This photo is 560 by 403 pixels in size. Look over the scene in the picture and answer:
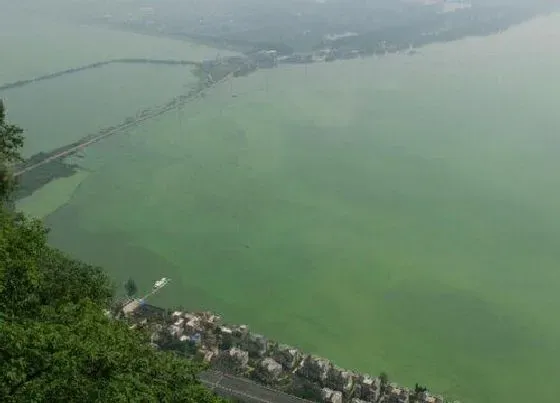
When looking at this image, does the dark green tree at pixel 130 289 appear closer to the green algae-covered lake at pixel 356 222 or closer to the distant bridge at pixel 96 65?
the green algae-covered lake at pixel 356 222

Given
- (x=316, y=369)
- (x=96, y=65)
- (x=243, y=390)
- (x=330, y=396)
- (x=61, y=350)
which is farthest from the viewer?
(x=96, y=65)

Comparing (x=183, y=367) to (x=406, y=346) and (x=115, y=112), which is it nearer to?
(x=406, y=346)

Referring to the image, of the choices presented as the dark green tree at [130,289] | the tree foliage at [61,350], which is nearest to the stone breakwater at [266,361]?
the dark green tree at [130,289]

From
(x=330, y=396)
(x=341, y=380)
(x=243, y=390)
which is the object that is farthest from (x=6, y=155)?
(x=341, y=380)

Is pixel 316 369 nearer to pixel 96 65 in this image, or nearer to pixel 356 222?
pixel 356 222

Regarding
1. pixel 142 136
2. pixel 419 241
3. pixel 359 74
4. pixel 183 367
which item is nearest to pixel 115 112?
pixel 142 136

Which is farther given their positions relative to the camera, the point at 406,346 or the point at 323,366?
the point at 406,346

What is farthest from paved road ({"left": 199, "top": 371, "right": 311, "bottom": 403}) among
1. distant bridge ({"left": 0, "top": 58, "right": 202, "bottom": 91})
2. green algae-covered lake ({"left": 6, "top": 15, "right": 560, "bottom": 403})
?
distant bridge ({"left": 0, "top": 58, "right": 202, "bottom": 91})
